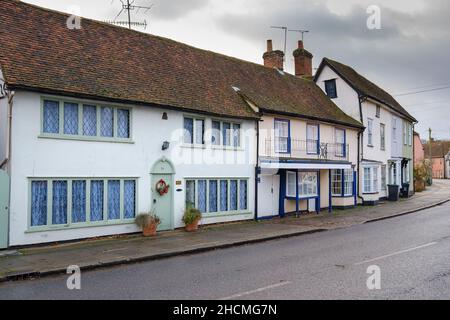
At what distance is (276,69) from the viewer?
1074 inches

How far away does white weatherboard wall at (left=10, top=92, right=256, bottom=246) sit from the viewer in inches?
Result: 492

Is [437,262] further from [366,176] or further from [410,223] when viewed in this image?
[366,176]

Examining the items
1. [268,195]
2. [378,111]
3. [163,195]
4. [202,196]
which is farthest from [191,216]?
[378,111]

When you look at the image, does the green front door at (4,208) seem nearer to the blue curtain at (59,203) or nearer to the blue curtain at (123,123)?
the blue curtain at (59,203)

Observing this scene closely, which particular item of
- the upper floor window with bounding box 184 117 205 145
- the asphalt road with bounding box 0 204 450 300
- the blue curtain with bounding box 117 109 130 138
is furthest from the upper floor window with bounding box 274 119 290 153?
the blue curtain with bounding box 117 109 130 138

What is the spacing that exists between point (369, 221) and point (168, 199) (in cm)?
934

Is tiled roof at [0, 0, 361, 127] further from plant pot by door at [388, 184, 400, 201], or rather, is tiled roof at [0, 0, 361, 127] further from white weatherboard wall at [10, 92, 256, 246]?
plant pot by door at [388, 184, 400, 201]

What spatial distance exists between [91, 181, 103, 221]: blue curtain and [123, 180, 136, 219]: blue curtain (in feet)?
2.97

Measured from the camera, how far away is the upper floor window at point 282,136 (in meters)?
20.9

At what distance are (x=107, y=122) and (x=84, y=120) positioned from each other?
0.84m

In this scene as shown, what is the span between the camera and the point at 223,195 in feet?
60.6

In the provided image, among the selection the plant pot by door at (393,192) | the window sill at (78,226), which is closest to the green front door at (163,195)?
the window sill at (78,226)

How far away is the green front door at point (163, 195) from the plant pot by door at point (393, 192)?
19197 millimetres

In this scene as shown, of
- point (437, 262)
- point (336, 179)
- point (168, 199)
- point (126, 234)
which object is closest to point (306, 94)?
point (336, 179)
